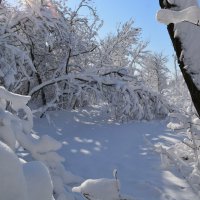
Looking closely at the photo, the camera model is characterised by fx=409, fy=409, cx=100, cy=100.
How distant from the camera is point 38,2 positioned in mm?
9570

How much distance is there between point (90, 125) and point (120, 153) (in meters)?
2.57

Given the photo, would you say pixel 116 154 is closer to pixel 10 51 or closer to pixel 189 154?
pixel 189 154

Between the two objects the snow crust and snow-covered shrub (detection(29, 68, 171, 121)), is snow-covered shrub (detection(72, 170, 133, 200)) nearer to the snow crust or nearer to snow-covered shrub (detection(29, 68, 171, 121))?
the snow crust

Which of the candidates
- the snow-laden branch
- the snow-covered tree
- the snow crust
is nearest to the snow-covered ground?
the snow crust

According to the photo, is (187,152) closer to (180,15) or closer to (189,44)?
(189,44)

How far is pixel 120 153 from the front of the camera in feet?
19.9

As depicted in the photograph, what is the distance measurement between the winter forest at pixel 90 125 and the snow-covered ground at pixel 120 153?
13 millimetres

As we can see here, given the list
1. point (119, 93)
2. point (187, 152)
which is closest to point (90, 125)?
point (119, 93)

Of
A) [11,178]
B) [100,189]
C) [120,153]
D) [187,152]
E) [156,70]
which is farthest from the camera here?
[156,70]

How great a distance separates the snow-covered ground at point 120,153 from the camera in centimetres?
446

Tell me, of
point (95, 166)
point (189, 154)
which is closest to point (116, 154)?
point (95, 166)

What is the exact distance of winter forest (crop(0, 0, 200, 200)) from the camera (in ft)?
6.19

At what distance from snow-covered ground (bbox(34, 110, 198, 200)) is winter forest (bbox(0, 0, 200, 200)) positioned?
0.01m

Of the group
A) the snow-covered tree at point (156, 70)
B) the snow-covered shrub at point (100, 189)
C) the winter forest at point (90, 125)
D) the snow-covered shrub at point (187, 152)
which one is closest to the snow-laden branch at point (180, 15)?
the winter forest at point (90, 125)
